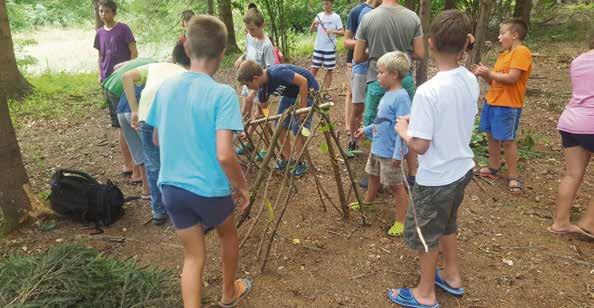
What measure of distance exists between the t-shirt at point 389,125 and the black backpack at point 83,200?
7.53 ft

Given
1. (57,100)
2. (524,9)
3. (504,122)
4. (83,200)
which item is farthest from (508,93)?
(524,9)

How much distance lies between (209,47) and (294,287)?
169 cm

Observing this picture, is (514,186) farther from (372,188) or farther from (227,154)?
(227,154)

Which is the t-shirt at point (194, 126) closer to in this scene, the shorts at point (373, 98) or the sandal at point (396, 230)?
the sandal at point (396, 230)

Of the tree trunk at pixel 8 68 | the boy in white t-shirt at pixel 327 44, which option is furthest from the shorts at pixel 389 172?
the tree trunk at pixel 8 68

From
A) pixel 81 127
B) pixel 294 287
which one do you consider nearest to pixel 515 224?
pixel 294 287

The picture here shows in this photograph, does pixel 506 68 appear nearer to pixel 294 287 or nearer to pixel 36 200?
pixel 294 287

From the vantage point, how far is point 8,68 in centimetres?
751

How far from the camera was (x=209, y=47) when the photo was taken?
7.07ft

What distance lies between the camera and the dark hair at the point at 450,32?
2.26 meters

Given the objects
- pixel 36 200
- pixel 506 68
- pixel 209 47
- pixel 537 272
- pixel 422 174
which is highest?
pixel 209 47

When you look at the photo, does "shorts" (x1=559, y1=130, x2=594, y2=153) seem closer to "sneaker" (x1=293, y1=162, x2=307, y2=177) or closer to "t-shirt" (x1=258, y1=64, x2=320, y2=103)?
"t-shirt" (x1=258, y1=64, x2=320, y2=103)

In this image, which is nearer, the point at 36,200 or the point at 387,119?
the point at 387,119

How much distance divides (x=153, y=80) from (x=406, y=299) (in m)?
2.39
